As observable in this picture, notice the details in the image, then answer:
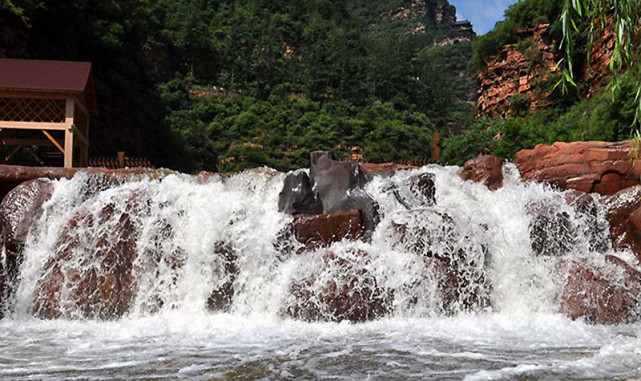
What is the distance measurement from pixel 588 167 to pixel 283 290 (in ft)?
26.3

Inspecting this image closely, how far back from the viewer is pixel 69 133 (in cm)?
1546

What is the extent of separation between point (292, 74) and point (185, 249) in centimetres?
4543

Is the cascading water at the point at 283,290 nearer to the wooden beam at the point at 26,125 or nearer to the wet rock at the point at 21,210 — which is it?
the wet rock at the point at 21,210

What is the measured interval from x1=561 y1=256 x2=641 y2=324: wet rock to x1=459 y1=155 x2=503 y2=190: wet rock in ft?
14.3

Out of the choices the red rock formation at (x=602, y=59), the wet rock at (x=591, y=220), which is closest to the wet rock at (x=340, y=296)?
the wet rock at (x=591, y=220)

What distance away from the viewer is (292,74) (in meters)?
53.7

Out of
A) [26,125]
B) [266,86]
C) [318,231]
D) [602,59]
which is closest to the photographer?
[318,231]

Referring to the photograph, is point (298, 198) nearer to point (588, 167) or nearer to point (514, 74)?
point (588, 167)

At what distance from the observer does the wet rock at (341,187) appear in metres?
11.0

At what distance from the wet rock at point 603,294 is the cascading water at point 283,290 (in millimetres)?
190

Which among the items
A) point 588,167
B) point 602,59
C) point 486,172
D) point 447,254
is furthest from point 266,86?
point 447,254

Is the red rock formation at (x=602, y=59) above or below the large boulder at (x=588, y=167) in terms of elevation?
above

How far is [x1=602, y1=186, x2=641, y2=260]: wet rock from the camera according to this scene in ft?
34.6

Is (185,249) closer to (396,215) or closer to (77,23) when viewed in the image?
(396,215)
